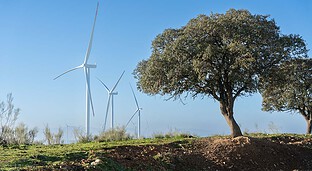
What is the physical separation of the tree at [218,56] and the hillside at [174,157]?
2.67 metres

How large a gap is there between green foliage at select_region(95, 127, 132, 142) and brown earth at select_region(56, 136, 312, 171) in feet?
19.0

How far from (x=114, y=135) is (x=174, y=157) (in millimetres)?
8775

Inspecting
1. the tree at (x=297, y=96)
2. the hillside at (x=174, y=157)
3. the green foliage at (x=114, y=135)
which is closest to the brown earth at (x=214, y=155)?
the hillside at (x=174, y=157)

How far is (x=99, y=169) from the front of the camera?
10953 millimetres

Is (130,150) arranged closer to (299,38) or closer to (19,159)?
(19,159)

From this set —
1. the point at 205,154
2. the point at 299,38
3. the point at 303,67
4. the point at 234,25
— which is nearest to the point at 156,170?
the point at 205,154

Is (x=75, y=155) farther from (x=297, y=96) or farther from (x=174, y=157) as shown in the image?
(x=297, y=96)

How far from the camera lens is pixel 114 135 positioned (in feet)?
71.7

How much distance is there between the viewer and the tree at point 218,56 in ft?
57.1

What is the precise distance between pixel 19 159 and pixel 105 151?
2852mm

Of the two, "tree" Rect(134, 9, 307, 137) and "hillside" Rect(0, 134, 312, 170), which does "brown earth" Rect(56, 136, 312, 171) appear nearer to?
"hillside" Rect(0, 134, 312, 170)

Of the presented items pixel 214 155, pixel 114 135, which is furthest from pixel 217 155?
pixel 114 135

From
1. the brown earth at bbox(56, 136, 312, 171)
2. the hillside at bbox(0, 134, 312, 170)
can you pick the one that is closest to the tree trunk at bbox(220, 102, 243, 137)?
the brown earth at bbox(56, 136, 312, 171)

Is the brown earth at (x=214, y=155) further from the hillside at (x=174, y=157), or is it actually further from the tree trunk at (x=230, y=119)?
the tree trunk at (x=230, y=119)
